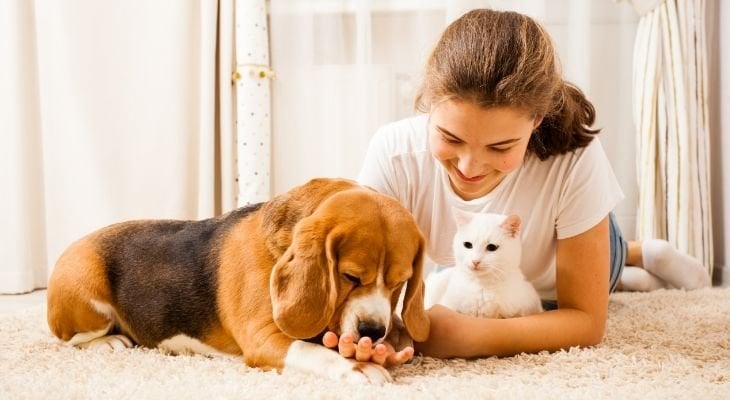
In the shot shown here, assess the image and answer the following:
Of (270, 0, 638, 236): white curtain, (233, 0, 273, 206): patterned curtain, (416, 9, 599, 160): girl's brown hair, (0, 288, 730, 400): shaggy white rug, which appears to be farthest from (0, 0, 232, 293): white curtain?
(416, 9, 599, 160): girl's brown hair

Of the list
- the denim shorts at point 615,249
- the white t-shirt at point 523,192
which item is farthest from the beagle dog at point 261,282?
the denim shorts at point 615,249

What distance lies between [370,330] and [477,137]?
0.55 m

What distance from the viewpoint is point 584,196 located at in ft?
6.12

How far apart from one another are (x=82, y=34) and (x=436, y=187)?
2.43m

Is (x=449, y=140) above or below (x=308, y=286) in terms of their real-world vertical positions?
above

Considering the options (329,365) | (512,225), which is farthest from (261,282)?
(512,225)

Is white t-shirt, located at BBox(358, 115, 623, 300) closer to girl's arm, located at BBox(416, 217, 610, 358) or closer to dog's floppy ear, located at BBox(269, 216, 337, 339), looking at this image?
girl's arm, located at BBox(416, 217, 610, 358)

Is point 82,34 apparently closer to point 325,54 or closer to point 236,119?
point 236,119

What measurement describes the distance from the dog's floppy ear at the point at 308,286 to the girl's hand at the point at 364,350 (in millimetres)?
42

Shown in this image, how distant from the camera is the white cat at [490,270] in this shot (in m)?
1.82

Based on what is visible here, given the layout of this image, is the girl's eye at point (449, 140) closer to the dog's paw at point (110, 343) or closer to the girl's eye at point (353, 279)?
the girl's eye at point (353, 279)

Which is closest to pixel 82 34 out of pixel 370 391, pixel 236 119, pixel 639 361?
pixel 236 119

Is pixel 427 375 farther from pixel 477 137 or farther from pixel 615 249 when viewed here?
pixel 615 249

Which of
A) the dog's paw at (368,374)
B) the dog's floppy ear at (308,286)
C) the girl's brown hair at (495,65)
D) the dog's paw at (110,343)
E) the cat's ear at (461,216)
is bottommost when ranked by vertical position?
the dog's paw at (110,343)
